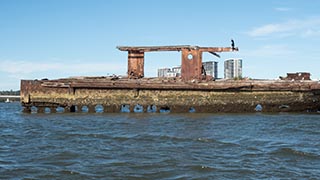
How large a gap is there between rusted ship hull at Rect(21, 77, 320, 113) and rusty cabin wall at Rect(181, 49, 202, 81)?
94 cm

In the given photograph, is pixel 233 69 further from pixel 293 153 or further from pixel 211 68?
pixel 293 153

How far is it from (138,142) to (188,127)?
3829 mm

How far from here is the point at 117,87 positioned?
22.2 m

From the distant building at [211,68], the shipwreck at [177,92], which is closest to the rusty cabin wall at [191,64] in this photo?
the shipwreck at [177,92]

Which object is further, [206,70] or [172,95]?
[206,70]

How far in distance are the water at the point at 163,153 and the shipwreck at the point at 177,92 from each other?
6858 millimetres

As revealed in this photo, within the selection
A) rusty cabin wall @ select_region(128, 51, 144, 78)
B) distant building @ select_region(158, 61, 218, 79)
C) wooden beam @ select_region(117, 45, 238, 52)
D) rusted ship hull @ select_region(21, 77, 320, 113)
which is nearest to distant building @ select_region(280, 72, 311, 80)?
rusted ship hull @ select_region(21, 77, 320, 113)

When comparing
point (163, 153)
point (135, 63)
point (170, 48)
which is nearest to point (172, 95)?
point (170, 48)

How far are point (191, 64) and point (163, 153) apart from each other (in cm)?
1411

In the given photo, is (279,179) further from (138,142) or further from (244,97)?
(244,97)

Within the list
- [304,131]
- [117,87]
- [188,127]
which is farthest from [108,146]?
[117,87]

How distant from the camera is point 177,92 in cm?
2186

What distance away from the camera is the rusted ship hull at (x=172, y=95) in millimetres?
20859

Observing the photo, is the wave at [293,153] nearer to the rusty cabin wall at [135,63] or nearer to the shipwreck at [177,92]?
the shipwreck at [177,92]
